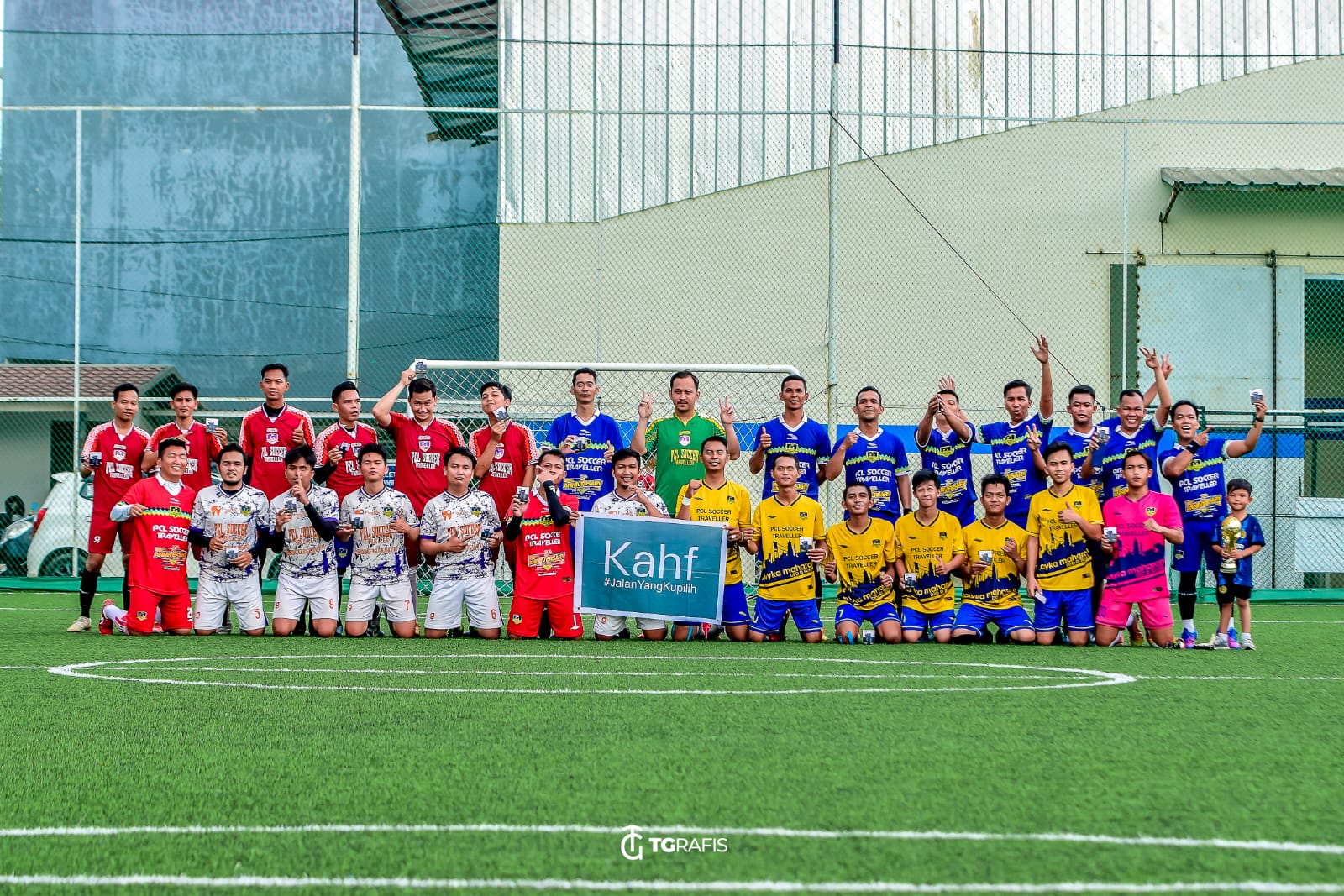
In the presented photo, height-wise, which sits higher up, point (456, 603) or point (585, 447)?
point (585, 447)

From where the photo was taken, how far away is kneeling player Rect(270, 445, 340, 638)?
888 cm

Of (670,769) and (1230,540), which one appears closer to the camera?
(670,769)

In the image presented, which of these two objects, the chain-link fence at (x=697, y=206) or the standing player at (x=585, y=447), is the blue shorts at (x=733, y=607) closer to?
the standing player at (x=585, y=447)

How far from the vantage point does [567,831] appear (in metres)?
3.16

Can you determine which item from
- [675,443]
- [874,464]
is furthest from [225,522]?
[874,464]

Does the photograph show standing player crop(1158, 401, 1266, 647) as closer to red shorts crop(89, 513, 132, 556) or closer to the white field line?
the white field line

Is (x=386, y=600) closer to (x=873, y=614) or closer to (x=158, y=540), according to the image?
(x=158, y=540)

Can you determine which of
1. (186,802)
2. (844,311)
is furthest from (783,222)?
(186,802)

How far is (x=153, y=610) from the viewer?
8.82 m

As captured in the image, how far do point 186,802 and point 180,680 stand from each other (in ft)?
8.85

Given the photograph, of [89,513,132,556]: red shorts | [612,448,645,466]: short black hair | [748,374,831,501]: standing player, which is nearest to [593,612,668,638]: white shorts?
[612,448,645,466]: short black hair

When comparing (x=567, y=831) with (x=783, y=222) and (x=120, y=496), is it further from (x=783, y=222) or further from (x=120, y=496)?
(x=783, y=222)

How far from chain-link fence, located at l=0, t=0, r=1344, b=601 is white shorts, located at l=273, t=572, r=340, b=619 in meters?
4.99

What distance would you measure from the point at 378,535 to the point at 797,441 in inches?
113
